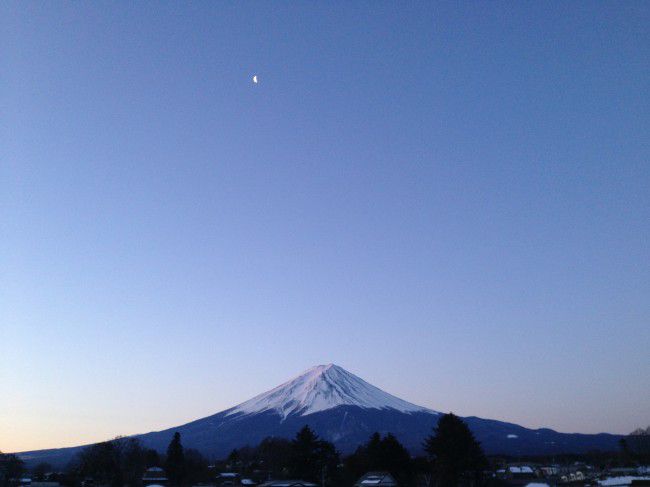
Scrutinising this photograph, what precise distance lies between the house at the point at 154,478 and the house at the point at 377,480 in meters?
30.8

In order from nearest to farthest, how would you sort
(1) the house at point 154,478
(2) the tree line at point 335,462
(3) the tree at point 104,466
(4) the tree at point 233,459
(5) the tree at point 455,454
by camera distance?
1. (5) the tree at point 455,454
2. (2) the tree line at point 335,462
3. (3) the tree at point 104,466
4. (1) the house at point 154,478
5. (4) the tree at point 233,459

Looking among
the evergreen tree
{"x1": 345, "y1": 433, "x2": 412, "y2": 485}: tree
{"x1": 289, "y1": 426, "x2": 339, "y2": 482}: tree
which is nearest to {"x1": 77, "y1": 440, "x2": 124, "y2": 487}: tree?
the evergreen tree

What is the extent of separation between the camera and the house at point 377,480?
182ft

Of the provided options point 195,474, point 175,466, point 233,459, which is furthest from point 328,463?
point 233,459

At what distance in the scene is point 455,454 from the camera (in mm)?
54031

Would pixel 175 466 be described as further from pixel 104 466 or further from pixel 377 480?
pixel 377 480

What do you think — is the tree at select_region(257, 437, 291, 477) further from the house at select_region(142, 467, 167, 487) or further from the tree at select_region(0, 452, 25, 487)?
the tree at select_region(0, 452, 25, 487)

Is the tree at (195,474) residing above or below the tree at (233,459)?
below

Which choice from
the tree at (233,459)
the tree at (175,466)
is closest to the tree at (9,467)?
the tree at (175,466)

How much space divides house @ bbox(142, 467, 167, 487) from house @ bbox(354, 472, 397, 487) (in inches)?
1212

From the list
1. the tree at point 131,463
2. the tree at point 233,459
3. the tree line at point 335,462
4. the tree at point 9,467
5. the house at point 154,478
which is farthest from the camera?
the tree at point 233,459

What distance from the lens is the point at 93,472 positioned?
76.9 m

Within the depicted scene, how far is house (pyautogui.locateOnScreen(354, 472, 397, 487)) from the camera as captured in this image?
2190 inches

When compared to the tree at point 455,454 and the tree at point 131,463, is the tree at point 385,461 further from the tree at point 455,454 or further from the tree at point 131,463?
the tree at point 131,463
